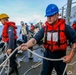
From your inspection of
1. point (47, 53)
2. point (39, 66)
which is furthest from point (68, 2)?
point (47, 53)

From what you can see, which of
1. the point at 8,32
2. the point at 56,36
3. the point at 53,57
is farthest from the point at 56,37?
the point at 8,32

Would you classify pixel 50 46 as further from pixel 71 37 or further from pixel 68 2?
pixel 68 2

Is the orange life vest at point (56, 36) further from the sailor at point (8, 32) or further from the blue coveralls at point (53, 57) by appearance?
the sailor at point (8, 32)

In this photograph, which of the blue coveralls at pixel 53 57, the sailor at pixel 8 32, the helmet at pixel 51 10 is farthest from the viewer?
the sailor at pixel 8 32

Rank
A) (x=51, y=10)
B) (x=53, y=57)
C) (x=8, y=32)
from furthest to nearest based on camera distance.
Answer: (x=8, y=32) → (x=53, y=57) → (x=51, y=10)

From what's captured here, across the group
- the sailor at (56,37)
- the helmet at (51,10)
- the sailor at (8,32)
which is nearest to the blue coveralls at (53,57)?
the sailor at (56,37)

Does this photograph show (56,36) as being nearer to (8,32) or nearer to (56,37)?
(56,37)

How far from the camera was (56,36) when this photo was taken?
3803mm

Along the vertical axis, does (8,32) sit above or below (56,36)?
below

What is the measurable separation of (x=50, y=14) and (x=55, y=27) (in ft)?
0.77

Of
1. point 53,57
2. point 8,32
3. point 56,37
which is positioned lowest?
point 53,57

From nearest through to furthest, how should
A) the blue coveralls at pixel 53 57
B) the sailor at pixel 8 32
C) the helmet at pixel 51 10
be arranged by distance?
the helmet at pixel 51 10
the blue coveralls at pixel 53 57
the sailor at pixel 8 32

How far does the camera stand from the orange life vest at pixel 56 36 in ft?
12.3

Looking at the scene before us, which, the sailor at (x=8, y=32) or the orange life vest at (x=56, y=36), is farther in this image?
the sailor at (x=8, y=32)
